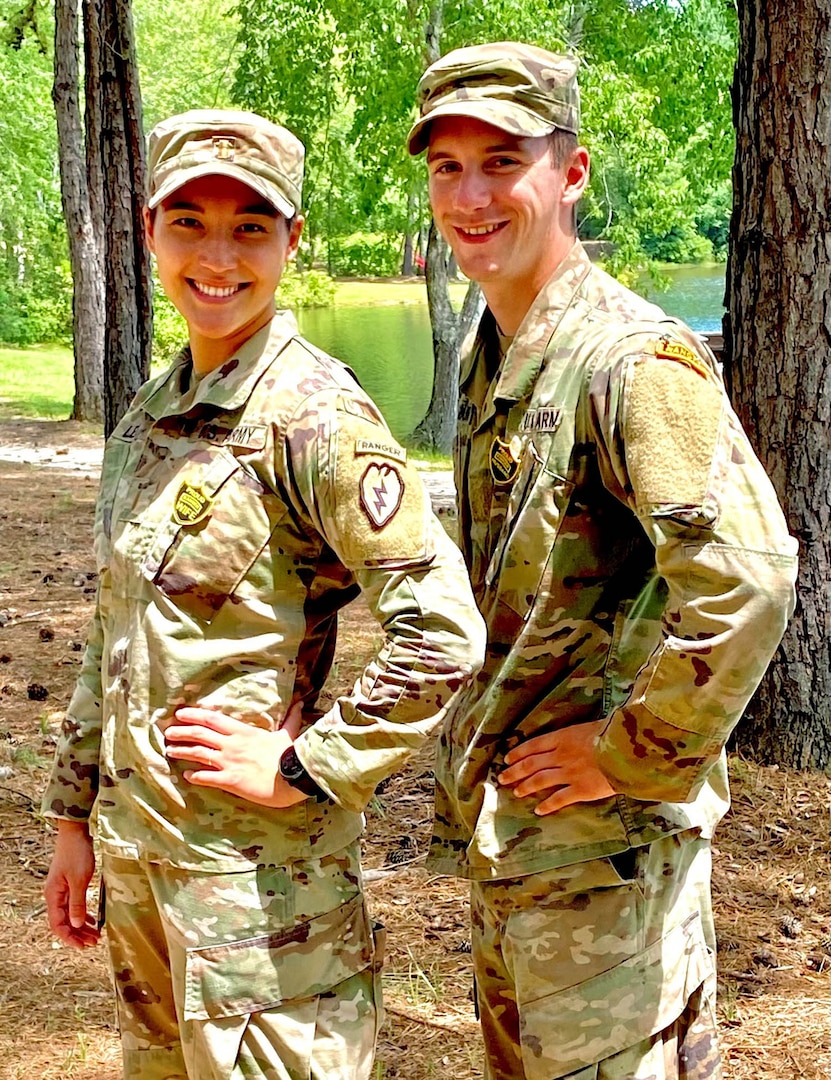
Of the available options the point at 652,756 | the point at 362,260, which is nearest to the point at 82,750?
the point at 652,756

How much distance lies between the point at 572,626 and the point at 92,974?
2460 mm

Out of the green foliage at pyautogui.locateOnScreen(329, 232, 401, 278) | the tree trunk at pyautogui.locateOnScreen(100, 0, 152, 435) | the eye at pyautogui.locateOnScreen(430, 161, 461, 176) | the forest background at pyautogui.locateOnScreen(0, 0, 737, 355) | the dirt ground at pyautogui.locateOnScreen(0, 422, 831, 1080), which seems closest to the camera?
the eye at pyautogui.locateOnScreen(430, 161, 461, 176)

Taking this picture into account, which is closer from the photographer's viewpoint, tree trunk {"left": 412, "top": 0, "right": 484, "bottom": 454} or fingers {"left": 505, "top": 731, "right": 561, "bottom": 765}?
fingers {"left": 505, "top": 731, "right": 561, "bottom": 765}

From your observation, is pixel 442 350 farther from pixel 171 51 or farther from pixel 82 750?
pixel 171 51

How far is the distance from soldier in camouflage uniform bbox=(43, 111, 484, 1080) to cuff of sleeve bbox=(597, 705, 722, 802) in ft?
0.78

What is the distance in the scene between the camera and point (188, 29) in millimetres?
38719

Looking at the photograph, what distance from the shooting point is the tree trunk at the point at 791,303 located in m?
4.25

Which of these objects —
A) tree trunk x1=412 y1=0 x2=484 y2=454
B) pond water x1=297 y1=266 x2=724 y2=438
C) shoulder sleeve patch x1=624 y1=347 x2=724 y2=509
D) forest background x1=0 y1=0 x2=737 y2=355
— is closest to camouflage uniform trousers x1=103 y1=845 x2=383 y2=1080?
shoulder sleeve patch x1=624 y1=347 x2=724 y2=509

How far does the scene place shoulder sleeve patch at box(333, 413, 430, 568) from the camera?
1887 millimetres

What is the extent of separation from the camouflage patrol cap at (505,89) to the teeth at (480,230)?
0.15 m

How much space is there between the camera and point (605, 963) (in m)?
1.98

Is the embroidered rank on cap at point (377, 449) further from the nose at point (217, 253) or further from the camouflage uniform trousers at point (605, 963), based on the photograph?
the camouflage uniform trousers at point (605, 963)

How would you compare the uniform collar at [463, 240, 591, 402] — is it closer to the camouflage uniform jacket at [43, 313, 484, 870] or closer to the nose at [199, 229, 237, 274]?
the camouflage uniform jacket at [43, 313, 484, 870]

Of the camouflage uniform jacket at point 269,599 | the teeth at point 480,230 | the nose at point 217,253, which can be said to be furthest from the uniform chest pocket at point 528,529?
the nose at point 217,253
